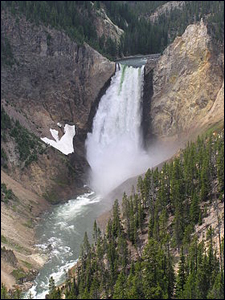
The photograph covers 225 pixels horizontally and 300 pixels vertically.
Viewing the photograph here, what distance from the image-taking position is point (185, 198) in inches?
1775

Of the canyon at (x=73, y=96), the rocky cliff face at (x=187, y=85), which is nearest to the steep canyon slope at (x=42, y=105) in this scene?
the canyon at (x=73, y=96)

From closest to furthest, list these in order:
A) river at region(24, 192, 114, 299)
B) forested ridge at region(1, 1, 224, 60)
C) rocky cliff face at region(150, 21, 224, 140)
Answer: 1. river at region(24, 192, 114, 299)
2. rocky cliff face at region(150, 21, 224, 140)
3. forested ridge at region(1, 1, 224, 60)

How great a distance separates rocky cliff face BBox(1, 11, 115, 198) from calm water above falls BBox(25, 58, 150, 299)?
1897 mm

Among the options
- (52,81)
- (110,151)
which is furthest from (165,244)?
(52,81)

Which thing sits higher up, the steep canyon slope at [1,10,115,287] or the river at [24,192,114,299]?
the steep canyon slope at [1,10,115,287]

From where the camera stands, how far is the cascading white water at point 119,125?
71.3m

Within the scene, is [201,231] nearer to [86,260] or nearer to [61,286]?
[86,260]

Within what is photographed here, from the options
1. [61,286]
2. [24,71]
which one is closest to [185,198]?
[61,286]

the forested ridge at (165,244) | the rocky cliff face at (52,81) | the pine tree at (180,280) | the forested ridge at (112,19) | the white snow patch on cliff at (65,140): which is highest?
the forested ridge at (112,19)

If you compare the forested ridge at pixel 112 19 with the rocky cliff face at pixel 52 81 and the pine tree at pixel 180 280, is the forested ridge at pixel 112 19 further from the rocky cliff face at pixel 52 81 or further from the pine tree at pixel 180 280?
the pine tree at pixel 180 280

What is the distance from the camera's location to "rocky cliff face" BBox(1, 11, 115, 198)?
218 feet

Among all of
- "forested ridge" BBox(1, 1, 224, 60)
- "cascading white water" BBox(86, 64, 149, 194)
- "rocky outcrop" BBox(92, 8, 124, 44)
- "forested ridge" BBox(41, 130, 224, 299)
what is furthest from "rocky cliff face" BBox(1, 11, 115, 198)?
"forested ridge" BBox(41, 130, 224, 299)

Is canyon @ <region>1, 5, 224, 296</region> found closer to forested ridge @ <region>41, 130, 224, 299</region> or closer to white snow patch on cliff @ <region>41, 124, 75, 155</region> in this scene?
white snow patch on cliff @ <region>41, 124, 75, 155</region>

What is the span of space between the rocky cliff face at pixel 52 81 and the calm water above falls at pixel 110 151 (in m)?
1.90
